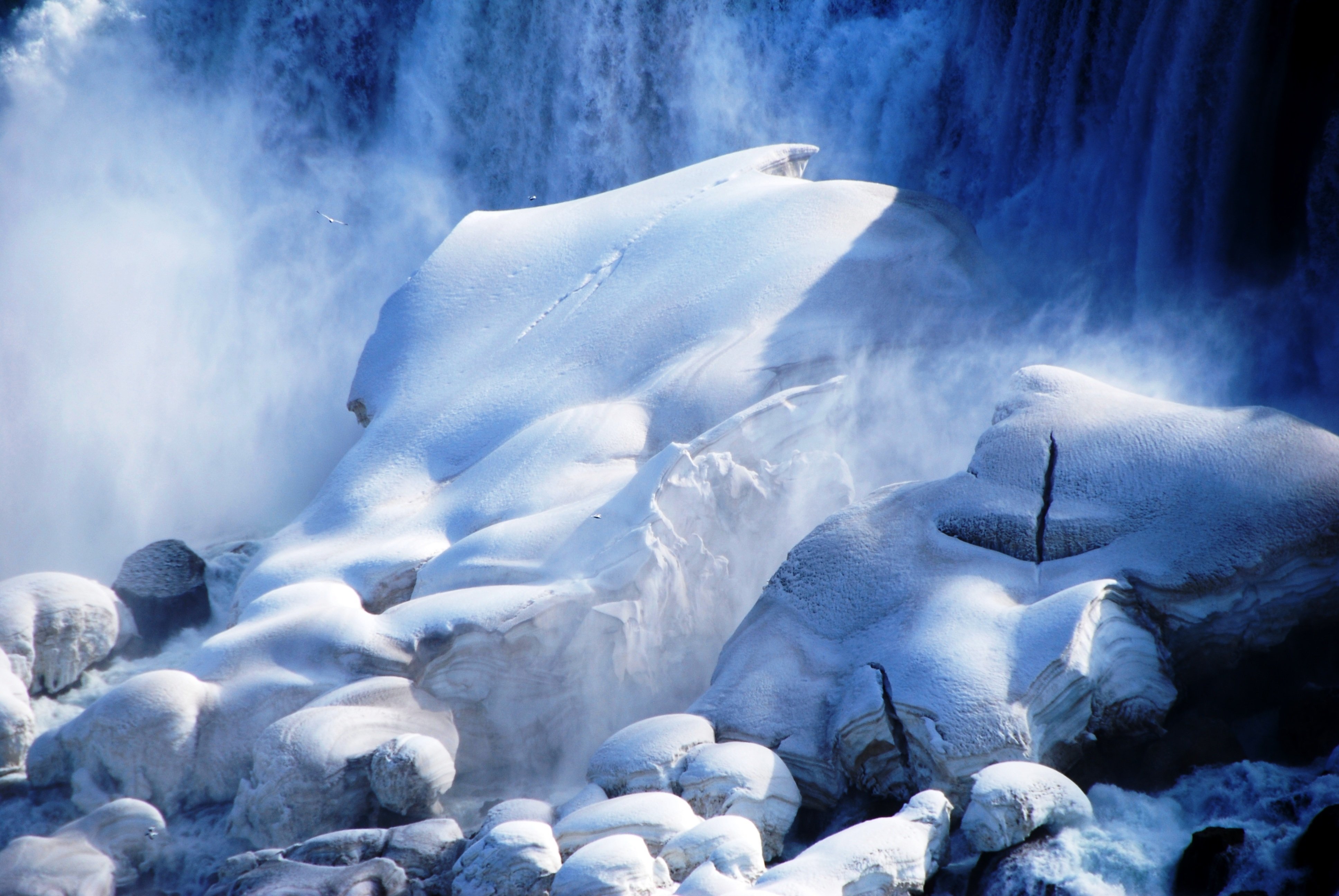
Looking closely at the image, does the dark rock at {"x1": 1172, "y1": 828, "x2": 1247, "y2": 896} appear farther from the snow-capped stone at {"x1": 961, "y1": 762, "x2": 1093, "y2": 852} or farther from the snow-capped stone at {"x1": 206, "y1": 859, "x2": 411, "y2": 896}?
the snow-capped stone at {"x1": 206, "y1": 859, "x2": 411, "y2": 896}

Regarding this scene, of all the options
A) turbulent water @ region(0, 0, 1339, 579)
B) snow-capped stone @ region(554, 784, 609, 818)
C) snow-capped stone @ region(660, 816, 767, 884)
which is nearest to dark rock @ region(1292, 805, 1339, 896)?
snow-capped stone @ region(660, 816, 767, 884)

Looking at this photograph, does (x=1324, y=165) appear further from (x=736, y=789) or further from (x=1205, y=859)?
(x=736, y=789)

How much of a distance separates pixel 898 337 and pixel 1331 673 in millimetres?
2675

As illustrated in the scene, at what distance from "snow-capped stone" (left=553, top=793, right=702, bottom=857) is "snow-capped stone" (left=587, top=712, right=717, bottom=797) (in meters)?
0.17

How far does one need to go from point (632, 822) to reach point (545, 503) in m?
2.14

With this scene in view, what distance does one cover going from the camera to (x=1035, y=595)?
14.4 ft

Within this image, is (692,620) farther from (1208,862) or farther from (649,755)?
(1208,862)

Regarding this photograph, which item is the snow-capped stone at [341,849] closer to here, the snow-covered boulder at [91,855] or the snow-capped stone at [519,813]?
the snow-capped stone at [519,813]

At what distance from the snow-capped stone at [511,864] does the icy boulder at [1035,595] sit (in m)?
0.86

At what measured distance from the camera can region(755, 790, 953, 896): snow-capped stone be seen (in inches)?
137

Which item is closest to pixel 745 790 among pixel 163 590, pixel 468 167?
pixel 163 590

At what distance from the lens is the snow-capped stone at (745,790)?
403 centimetres

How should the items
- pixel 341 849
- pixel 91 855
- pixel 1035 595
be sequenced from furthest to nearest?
pixel 1035 595
pixel 91 855
pixel 341 849

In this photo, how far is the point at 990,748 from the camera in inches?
154
